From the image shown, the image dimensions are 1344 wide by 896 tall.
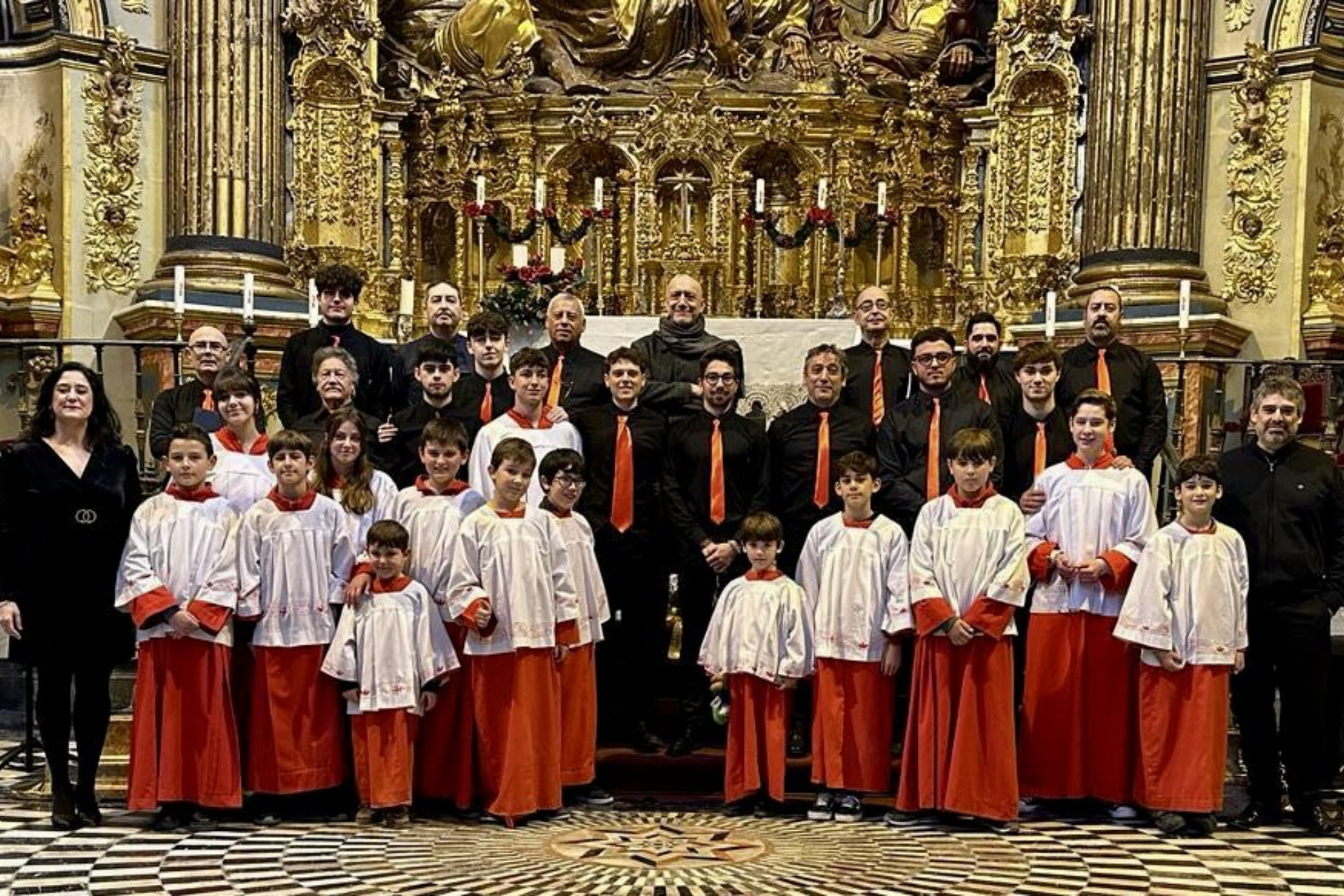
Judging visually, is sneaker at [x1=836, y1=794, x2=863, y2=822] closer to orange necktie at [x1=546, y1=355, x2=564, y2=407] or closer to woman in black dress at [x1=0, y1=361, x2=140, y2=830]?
orange necktie at [x1=546, y1=355, x2=564, y2=407]

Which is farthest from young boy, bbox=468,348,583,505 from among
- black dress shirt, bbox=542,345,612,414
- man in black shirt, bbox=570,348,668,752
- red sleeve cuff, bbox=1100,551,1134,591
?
red sleeve cuff, bbox=1100,551,1134,591

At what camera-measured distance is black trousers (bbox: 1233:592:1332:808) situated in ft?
20.6

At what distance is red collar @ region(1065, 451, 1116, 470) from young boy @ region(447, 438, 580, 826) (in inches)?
78.6

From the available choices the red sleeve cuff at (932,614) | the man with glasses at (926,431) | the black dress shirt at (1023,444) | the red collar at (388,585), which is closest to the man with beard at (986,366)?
the black dress shirt at (1023,444)

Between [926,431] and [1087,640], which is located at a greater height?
[926,431]

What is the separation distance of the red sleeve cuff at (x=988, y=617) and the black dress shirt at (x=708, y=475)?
1013 mm

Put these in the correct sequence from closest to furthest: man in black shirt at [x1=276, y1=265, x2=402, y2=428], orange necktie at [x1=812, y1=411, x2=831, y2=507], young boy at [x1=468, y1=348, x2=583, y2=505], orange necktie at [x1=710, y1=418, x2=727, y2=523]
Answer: young boy at [x1=468, y1=348, x2=583, y2=505] < orange necktie at [x1=710, y1=418, x2=727, y2=523] < orange necktie at [x1=812, y1=411, x2=831, y2=507] < man in black shirt at [x1=276, y1=265, x2=402, y2=428]

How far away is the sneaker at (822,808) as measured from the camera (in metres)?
6.35

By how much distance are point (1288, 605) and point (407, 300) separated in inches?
273

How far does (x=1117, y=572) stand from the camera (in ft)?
20.7

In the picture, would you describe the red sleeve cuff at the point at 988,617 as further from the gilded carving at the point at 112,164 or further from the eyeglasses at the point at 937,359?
the gilded carving at the point at 112,164

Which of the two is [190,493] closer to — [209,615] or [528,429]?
[209,615]

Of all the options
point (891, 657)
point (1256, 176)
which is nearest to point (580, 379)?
point (891, 657)

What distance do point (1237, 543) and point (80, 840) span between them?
14.2ft
